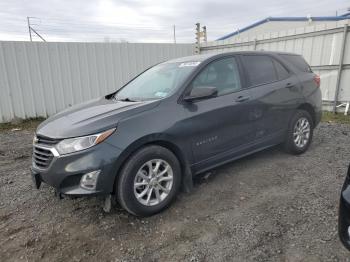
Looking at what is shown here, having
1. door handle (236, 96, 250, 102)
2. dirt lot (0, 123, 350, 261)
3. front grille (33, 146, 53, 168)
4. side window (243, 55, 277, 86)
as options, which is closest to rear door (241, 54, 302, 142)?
side window (243, 55, 277, 86)

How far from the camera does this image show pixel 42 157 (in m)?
2.74

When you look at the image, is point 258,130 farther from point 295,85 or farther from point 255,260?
point 255,260

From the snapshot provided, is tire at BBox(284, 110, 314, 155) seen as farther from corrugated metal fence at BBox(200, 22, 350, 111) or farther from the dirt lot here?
corrugated metal fence at BBox(200, 22, 350, 111)

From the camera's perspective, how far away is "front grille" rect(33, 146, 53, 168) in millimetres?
2635

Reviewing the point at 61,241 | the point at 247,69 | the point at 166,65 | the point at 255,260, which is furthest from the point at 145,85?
the point at 255,260

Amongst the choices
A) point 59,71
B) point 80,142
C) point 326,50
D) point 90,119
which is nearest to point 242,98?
point 90,119

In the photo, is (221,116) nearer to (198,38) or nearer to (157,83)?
(157,83)

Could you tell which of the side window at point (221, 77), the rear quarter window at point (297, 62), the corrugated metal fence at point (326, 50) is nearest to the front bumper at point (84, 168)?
the side window at point (221, 77)

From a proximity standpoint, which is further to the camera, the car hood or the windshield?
the windshield

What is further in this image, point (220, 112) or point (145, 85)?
point (145, 85)

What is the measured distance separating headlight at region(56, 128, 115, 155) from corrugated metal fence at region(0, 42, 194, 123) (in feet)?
19.5

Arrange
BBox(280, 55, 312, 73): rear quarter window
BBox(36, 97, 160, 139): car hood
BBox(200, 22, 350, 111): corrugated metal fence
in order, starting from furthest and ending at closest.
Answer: BBox(200, 22, 350, 111): corrugated metal fence → BBox(280, 55, 312, 73): rear quarter window → BBox(36, 97, 160, 139): car hood

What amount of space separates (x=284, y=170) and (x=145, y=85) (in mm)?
2224

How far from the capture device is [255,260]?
2160 millimetres
